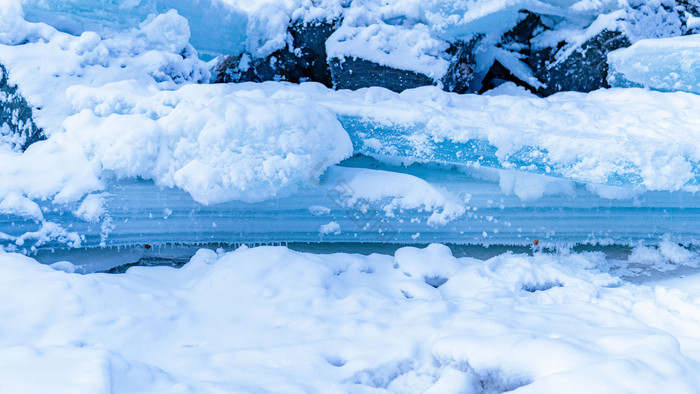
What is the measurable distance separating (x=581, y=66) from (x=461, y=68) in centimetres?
97

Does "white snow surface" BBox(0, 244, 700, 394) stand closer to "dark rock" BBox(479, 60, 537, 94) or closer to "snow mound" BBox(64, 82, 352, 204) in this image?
"snow mound" BBox(64, 82, 352, 204)

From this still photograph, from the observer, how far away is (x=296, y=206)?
2779 mm

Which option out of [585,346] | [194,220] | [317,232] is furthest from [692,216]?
[194,220]

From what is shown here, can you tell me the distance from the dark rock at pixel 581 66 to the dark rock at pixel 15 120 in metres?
3.78

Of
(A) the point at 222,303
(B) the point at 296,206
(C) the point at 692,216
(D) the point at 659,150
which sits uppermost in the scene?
(D) the point at 659,150

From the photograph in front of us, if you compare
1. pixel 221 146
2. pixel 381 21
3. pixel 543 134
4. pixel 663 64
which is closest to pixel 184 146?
pixel 221 146

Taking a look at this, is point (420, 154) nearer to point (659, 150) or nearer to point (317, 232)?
point (317, 232)

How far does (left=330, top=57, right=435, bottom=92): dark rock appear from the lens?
13.2ft

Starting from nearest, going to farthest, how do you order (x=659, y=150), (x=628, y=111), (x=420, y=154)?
1. (x=659, y=150)
2. (x=420, y=154)
3. (x=628, y=111)

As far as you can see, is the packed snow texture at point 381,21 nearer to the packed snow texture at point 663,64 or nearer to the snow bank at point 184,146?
the packed snow texture at point 663,64

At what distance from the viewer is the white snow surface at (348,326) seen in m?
1.35

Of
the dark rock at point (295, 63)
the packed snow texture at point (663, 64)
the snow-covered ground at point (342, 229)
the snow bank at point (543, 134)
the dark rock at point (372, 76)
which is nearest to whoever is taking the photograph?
the snow-covered ground at point (342, 229)

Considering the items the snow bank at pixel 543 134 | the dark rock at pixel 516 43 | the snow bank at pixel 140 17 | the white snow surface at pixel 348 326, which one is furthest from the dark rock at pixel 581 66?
the snow bank at pixel 140 17

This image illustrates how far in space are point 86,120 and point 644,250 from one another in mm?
3038
